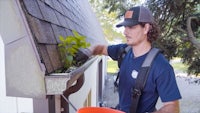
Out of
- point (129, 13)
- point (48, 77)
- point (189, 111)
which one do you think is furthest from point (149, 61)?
point (189, 111)

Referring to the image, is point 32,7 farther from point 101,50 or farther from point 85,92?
point 85,92

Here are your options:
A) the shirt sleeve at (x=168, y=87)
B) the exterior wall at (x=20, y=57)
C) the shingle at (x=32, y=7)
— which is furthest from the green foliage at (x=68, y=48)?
the shirt sleeve at (x=168, y=87)

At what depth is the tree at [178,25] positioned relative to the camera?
6.48 metres

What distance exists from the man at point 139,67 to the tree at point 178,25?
4245mm

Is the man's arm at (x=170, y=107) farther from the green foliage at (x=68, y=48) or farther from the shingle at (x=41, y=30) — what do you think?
the shingle at (x=41, y=30)

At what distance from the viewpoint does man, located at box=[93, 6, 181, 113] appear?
1.91m

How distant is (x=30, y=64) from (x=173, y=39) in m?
6.30

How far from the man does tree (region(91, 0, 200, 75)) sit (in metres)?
4.24

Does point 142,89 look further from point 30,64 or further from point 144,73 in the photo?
point 30,64

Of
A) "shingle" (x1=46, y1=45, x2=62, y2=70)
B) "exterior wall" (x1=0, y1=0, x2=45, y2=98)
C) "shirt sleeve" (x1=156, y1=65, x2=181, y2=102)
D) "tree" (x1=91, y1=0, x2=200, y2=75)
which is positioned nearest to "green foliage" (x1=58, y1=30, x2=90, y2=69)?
"shingle" (x1=46, y1=45, x2=62, y2=70)

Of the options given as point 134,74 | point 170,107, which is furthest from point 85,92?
point 170,107

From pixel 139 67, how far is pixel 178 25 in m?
5.26

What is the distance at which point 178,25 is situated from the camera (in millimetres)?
6938

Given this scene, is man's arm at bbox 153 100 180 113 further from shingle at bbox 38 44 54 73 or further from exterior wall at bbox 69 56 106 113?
exterior wall at bbox 69 56 106 113
